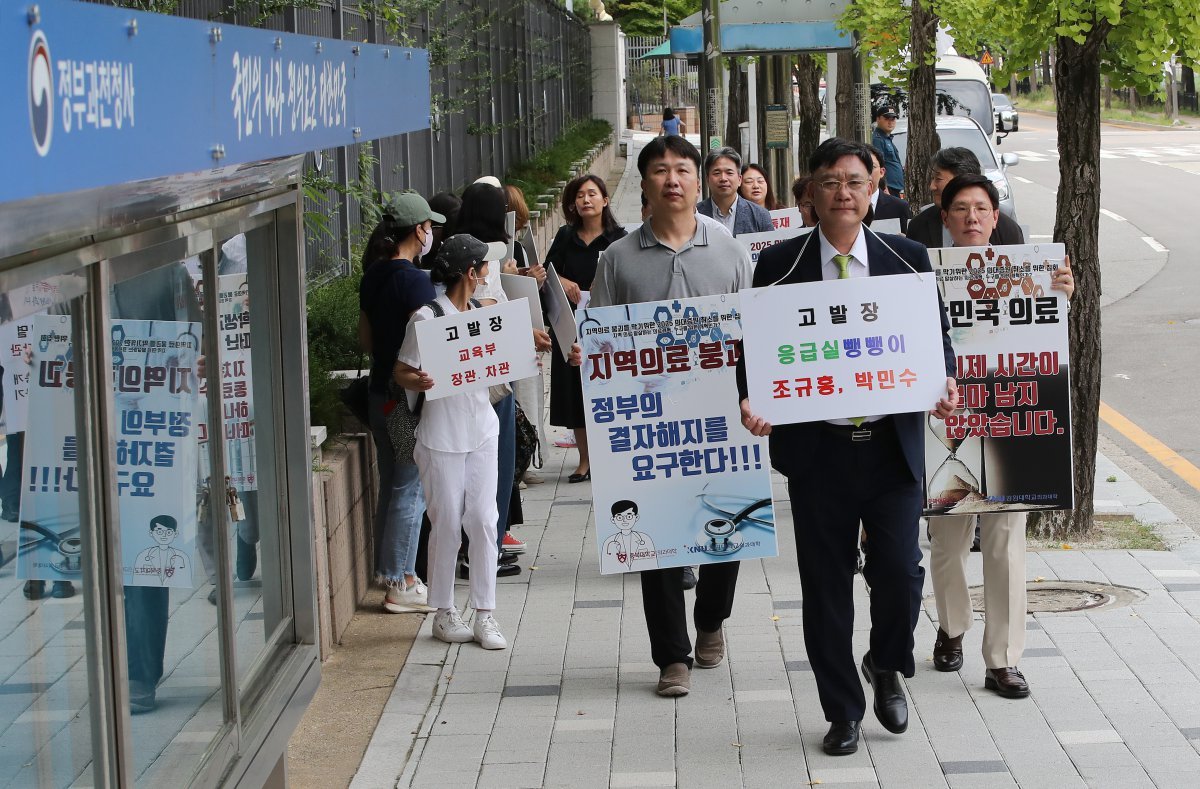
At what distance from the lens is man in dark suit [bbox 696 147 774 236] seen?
29.6ft

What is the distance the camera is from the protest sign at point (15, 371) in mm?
2637

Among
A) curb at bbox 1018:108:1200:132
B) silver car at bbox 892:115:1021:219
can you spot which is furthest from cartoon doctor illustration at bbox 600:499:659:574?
curb at bbox 1018:108:1200:132

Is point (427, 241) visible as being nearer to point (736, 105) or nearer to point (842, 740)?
point (842, 740)

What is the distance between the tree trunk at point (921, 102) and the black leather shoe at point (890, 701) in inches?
353

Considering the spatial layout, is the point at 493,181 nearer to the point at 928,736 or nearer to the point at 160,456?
the point at 928,736

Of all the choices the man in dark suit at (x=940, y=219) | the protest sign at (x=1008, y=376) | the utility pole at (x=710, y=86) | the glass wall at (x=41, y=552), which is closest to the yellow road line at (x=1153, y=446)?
the man in dark suit at (x=940, y=219)

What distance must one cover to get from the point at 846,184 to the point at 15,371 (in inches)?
119

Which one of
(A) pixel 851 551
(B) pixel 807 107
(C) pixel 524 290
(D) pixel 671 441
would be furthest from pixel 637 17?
(A) pixel 851 551

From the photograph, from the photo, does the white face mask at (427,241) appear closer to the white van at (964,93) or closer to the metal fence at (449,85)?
the metal fence at (449,85)

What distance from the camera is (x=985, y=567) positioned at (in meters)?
5.75

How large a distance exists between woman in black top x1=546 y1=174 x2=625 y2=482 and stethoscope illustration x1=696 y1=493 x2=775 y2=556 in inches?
114

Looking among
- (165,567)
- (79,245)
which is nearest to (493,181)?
(165,567)

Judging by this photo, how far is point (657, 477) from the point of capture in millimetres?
5746

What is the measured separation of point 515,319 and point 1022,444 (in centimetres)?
200
